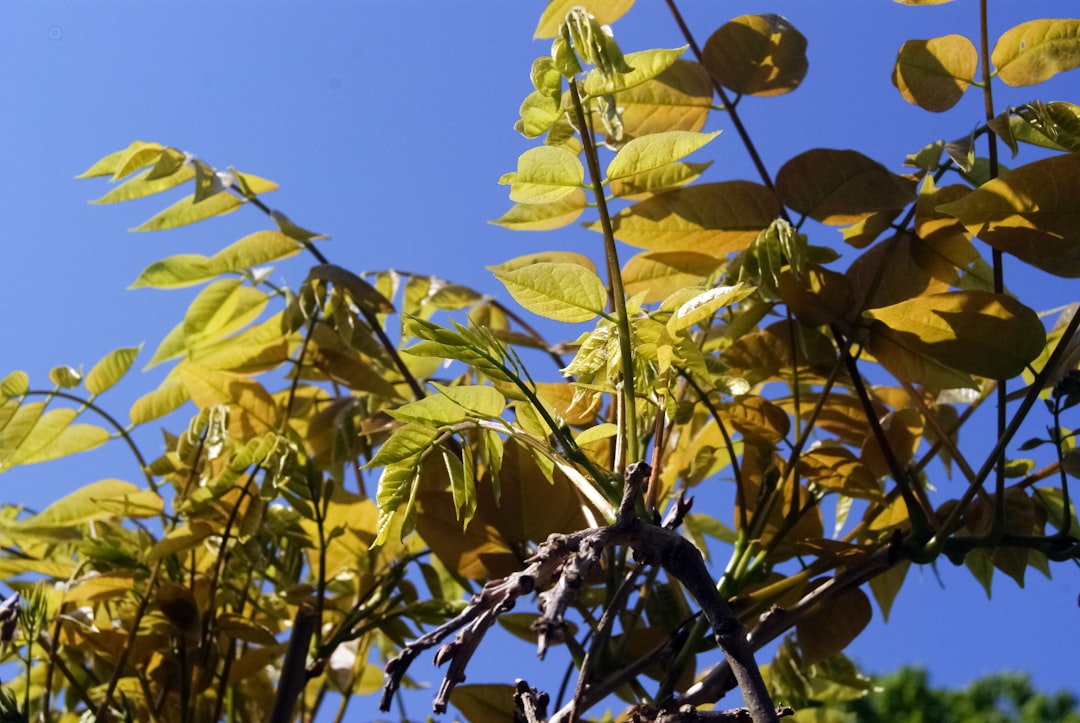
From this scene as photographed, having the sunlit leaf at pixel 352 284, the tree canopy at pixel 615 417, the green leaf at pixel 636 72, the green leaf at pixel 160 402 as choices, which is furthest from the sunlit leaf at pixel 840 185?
the green leaf at pixel 160 402

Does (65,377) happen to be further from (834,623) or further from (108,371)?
(834,623)

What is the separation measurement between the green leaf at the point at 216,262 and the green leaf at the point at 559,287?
343mm

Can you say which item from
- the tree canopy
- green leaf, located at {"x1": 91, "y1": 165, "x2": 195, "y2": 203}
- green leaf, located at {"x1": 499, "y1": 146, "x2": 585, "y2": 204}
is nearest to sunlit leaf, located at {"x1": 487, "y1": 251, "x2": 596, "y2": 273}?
the tree canopy

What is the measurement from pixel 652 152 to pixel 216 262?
0.40 meters

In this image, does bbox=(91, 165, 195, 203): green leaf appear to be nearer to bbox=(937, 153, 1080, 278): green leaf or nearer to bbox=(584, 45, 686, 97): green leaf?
bbox=(584, 45, 686, 97): green leaf

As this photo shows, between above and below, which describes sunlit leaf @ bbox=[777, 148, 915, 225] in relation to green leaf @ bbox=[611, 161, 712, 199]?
below

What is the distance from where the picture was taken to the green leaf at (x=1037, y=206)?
→ 48 centimetres

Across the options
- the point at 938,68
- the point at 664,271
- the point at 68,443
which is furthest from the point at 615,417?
the point at 68,443

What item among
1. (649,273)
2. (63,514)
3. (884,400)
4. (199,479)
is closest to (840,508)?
(884,400)

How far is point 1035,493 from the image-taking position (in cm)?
63

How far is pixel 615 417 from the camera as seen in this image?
0.59 meters

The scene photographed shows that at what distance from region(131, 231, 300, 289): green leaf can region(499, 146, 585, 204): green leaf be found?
34cm

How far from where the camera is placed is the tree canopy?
0.41 m

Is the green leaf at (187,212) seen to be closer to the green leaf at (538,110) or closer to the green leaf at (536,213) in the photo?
the green leaf at (536,213)
